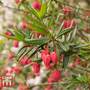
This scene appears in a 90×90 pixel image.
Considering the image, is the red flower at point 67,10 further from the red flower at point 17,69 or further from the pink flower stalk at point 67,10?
the red flower at point 17,69

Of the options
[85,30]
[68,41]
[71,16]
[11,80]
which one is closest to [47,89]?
[11,80]

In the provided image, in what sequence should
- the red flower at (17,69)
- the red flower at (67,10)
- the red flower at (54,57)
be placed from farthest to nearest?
the red flower at (17,69)
the red flower at (67,10)
the red flower at (54,57)

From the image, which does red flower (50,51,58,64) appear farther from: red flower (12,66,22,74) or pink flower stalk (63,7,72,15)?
red flower (12,66,22,74)

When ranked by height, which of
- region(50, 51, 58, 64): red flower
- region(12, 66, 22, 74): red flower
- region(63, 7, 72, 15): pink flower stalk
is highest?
region(63, 7, 72, 15): pink flower stalk

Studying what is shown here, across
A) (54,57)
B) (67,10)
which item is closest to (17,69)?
(67,10)

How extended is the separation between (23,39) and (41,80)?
208cm

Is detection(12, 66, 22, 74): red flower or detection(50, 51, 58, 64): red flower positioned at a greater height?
detection(50, 51, 58, 64): red flower

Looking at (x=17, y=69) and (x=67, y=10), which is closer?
(x=67, y=10)

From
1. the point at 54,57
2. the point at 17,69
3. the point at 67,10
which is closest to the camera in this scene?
Answer: the point at 54,57

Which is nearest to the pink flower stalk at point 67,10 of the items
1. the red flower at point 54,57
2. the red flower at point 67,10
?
the red flower at point 67,10

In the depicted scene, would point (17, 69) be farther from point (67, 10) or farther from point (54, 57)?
point (54, 57)

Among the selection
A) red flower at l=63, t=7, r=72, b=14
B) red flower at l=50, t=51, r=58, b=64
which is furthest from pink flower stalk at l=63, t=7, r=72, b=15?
red flower at l=50, t=51, r=58, b=64

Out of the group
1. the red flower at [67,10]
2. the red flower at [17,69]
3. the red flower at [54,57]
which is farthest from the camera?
the red flower at [17,69]

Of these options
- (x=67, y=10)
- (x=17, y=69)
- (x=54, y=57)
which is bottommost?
(x=17, y=69)
